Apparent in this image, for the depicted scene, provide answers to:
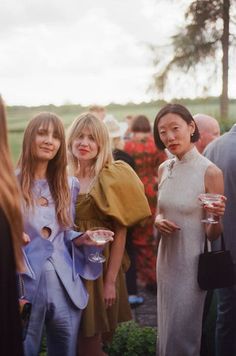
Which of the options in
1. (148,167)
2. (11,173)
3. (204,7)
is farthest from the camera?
(204,7)

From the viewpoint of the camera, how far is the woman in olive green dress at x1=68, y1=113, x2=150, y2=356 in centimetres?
340

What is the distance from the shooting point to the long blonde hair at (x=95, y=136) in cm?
355

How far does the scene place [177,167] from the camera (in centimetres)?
346

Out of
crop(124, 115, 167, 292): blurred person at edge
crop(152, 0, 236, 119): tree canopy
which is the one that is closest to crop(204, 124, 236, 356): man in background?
crop(124, 115, 167, 292): blurred person at edge

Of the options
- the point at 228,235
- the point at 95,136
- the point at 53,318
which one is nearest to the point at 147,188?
the point at 228,235

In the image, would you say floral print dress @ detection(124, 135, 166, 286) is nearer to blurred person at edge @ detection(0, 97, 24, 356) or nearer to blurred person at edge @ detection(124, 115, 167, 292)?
blurred person at edge @ detection(124, 115, 167, 292)

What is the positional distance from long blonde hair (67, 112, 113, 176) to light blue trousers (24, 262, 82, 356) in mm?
833

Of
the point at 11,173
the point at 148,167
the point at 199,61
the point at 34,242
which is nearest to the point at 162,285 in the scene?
the point at 34,242

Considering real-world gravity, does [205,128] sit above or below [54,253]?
above

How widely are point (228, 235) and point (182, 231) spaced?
2.50 feet

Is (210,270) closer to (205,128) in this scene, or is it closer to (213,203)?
(213,203)

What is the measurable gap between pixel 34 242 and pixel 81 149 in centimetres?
79

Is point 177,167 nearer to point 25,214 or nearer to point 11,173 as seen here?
point 25,214

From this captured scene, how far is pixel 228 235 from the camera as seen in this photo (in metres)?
3.93
